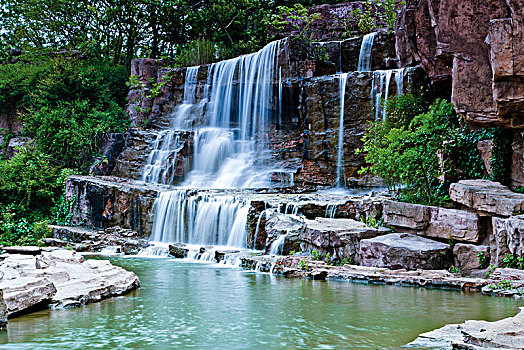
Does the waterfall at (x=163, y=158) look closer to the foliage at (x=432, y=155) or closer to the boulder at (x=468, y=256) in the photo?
the foliage at (x=432, y=155)

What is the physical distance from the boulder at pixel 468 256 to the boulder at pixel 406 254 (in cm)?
18

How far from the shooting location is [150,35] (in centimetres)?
3050

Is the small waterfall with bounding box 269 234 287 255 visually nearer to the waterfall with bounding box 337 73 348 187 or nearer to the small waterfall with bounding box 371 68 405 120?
the waterfall with bounding box 337 73 348 187

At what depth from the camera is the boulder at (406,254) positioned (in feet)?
33.1

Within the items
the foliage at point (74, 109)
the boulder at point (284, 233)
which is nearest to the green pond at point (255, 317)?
the boulder at point (284, 233)

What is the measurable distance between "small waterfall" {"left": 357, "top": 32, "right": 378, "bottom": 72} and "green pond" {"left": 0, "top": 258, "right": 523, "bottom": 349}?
13032 mm

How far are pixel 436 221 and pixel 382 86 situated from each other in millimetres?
8485

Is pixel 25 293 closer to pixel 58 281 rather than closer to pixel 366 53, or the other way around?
pixel 58 281

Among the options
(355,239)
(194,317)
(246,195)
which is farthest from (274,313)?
(246,195)

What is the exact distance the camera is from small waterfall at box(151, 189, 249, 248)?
15.1 meters

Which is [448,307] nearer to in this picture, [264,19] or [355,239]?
[355,239]

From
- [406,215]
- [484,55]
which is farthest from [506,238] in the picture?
[484,55]

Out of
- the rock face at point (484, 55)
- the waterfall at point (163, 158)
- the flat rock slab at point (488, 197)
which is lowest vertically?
the flat rock slab at point (488, 197)

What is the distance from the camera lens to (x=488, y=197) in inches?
388
